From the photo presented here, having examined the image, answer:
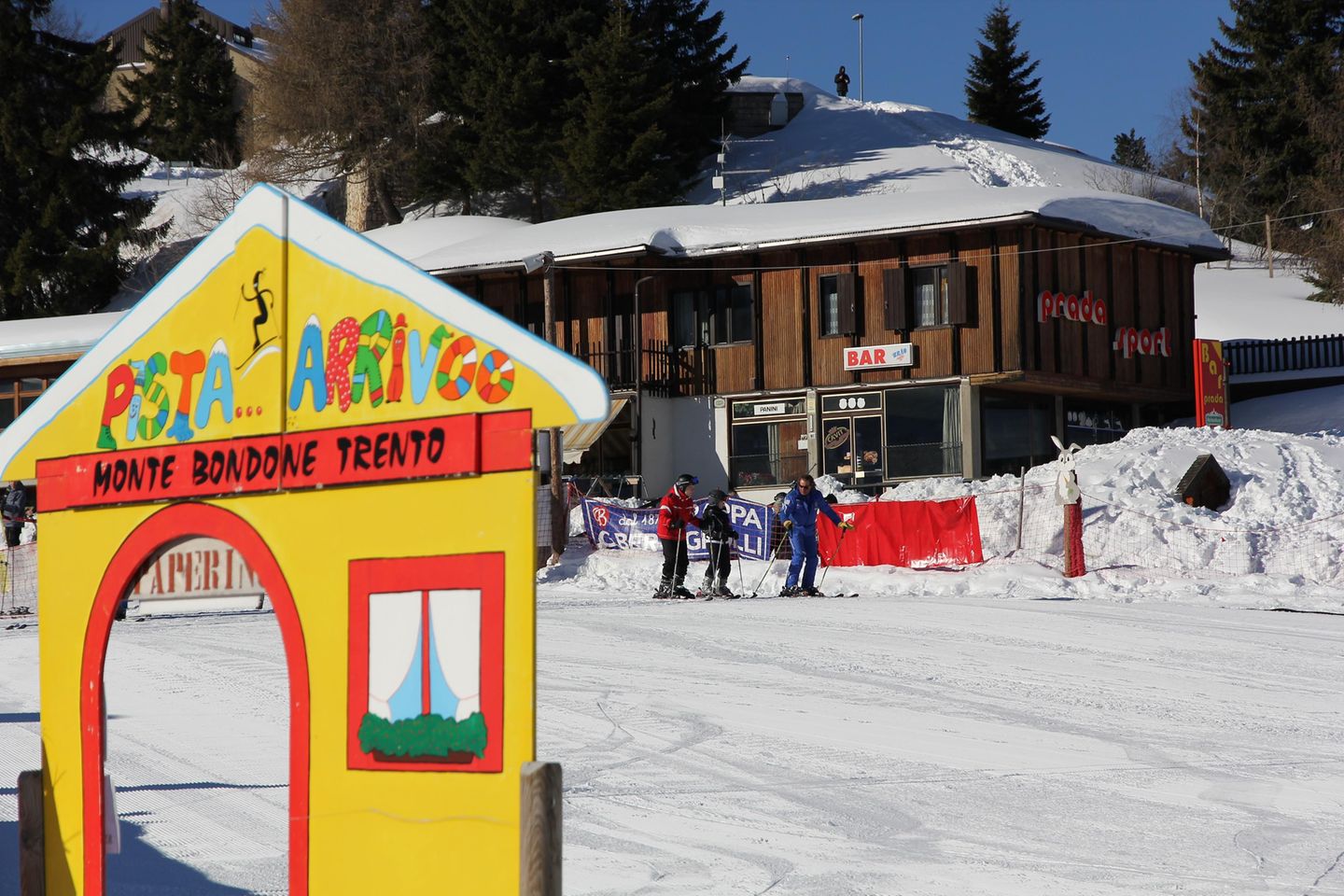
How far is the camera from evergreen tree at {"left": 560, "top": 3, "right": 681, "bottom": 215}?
4978 centimetres

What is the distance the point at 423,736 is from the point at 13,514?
75.4 feet

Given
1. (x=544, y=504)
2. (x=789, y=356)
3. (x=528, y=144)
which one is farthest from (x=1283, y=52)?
(x=544, y=504)

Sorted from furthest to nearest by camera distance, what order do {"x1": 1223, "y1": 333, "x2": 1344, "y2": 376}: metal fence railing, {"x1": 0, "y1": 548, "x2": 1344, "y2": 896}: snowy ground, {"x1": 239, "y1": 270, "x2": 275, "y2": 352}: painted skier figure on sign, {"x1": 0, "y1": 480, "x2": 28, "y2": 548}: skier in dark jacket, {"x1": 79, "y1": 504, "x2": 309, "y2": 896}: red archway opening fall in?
{"x1": 1223, "y1": 333, "x2": 1344, "y2": 376}: metal fence railing
{"x1": 0, "y1": 480, "x2": 28, "y2": 548}: skier in dark jacket
{"x1": 0, "y1": 548, "x2": 1344, "y2": 896}: snowy ground
{"x1": 239, "y1": 270, "x2": 275, "y2": 352}: painted skier figure on sign
{"x1": 79, "y1": 504, "x2": 309, "y2": 896}: red archway opening

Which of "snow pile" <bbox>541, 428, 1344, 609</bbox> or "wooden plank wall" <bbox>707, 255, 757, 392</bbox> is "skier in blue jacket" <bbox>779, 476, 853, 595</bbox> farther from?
Result: "wooden plank wall" <bbox>707, 255, 757, 392</bbox>

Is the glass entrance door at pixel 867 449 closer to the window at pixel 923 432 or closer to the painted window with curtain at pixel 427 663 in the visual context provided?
the window at pixel 923 432

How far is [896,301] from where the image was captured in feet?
96.8

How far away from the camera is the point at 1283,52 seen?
201 feet

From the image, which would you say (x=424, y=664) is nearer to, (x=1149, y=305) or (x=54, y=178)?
(x=1149, y=305)

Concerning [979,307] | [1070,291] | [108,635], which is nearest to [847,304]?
[979,307]

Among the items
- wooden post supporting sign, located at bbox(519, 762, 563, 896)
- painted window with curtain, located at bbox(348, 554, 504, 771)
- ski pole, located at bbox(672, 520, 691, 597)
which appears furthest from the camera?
ski pole, located at bbox(672, 520, 691, 597)

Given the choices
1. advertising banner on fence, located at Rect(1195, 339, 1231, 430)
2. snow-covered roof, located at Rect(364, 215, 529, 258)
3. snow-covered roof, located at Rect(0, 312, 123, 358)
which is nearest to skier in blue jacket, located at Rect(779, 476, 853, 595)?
advertising banner on fence, located at Rect(1195, 339, 1231, 430)

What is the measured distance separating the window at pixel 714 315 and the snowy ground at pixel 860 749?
15.5 m

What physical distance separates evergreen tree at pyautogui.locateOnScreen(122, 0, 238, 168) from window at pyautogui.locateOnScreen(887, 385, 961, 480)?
53103 millimetres

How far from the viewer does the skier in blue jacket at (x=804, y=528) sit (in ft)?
61.1
